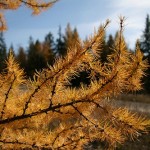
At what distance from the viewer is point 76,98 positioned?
8.80 feet

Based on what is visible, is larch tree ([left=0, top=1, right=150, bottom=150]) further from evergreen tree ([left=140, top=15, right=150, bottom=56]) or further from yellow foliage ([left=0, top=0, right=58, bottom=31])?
evergreen tree ([left=140, top=15, right=150, bottom=56])

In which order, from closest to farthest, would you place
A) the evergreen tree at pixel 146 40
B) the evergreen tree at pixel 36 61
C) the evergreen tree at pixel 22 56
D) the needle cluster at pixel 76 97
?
the needle cluster at pixel 76 97
the evergreen tree at pixel 146 40
the evergreen tree at pixel 36 61
the evergreen tree at pixel 22 56

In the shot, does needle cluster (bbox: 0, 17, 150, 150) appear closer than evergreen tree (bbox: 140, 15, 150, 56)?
Yes

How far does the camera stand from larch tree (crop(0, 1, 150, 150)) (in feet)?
8.09

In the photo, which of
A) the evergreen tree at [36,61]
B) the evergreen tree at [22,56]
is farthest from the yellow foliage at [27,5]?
the evergreen tree at [22,56]

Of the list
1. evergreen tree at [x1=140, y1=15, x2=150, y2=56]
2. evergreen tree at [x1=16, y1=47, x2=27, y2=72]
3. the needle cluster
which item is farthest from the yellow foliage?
evergreen tree at [x1=16, y1=47, x2=27, y2=72]

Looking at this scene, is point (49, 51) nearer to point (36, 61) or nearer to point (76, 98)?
point (36, 61)

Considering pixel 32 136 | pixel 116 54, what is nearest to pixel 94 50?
pixel 116 54

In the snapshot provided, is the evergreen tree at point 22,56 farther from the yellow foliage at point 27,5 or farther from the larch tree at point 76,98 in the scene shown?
the larch tree at point 76,98

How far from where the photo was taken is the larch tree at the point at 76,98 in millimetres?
2467

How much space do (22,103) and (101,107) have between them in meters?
0.53

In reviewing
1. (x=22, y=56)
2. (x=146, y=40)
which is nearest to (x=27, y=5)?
(x=146, y=40)

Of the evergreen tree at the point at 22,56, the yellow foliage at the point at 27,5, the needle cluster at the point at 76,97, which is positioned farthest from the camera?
the evergreen tree at the point at 22,56

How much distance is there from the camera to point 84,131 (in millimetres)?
3049
